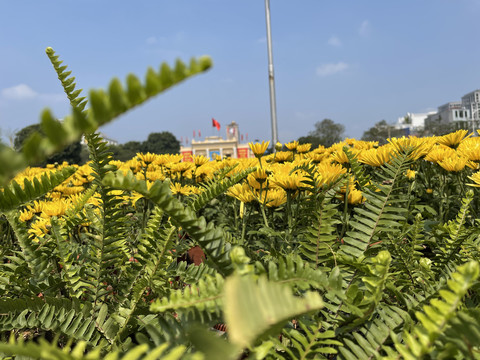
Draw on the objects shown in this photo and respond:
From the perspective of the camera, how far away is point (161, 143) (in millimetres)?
63062

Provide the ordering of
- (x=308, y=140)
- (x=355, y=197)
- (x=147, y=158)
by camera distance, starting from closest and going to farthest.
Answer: (x=355, y=197) → (x=147, y=158) → (x=308, y=140)

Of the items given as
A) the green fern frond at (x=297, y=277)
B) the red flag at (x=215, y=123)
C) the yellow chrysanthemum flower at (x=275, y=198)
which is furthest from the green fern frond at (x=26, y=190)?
the red flag at (x=215, y=123)

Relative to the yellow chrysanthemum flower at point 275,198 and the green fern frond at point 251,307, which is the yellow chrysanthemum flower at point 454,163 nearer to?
the yellow chrysanthemum flower at point 275,198

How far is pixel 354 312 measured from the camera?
491 millimetres

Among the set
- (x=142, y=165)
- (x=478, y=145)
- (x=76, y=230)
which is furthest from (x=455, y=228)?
(x=142, y=165)

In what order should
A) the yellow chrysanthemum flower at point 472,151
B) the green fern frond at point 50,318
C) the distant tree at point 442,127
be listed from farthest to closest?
the distant tree at point 442,127, the yellow chrysanthemum flower at point 472,151, the green fern frond at point 50,318

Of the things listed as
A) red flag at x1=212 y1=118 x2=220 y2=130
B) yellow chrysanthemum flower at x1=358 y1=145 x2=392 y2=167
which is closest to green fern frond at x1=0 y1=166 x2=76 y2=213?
yellow chrysanthemum flower at x1=358 y1=145 x2=392 y2=167

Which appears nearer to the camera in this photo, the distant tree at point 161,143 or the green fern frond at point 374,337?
the green fern frond at point 374,337

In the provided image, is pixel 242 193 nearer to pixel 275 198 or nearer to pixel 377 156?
pixel 275 198

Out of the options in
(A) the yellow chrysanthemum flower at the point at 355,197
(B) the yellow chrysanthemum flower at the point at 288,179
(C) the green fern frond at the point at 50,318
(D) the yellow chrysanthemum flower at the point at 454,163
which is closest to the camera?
(C) the green fern frond at the point at 50,318

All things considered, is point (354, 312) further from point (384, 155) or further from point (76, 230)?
A: point (76, 230)

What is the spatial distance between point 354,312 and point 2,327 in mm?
579

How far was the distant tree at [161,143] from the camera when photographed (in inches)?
2456

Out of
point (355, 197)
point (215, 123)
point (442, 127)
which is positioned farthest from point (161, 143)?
point (355, 197)
